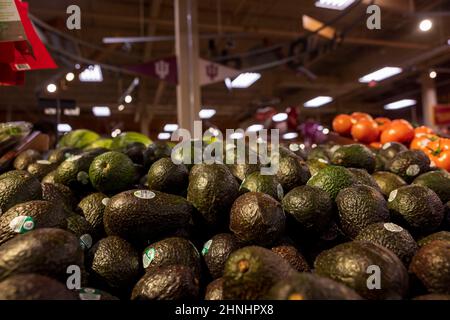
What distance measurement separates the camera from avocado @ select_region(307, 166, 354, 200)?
163cm

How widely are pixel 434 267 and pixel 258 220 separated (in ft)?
1.85

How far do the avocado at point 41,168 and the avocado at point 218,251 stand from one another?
118cm

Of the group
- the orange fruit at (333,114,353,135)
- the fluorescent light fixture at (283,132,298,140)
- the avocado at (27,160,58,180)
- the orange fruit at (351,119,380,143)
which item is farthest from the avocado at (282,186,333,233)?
the fluorescent light fixture at (283,132,298,140)

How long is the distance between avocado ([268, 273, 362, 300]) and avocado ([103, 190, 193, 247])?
652mm

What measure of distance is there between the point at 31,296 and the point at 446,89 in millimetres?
19004

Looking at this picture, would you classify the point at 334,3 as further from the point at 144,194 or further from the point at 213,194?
the point at 144,194

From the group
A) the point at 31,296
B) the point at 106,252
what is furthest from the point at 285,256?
the point at 31,296

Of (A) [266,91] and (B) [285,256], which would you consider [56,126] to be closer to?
(B) [285,256]

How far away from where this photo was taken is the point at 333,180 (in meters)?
1.65

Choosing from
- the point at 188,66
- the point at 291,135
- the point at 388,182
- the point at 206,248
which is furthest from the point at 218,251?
the point at 291,135

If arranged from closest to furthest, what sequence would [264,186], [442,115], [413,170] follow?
[264,186] → [413,170] → [442,115]

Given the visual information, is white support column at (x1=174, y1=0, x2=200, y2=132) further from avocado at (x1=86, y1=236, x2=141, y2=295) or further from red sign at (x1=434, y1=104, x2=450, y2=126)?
red sign at (x1=434, y1=104, x2=450, y2=126)

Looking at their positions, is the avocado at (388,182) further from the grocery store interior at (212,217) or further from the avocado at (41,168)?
the avocado at (41,168)
